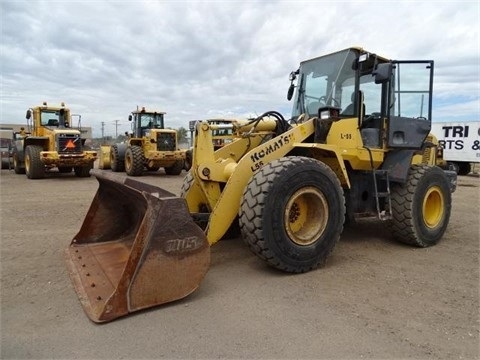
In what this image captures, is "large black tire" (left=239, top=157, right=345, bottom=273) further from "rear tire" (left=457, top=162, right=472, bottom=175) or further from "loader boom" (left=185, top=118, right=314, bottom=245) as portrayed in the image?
"rear tire" (left=457, top=162, right=472, bottom=175)

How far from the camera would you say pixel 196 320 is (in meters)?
3.09

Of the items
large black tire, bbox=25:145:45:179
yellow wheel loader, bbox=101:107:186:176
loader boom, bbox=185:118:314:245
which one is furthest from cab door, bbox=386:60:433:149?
large black tire, bbox=25:145:45:179

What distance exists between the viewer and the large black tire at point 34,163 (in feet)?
45.1

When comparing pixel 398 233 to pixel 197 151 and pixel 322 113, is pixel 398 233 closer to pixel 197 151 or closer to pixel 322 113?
pixel 322 113

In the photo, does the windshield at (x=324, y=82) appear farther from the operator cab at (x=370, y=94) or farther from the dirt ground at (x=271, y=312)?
the dirt ground at (x=271, y=312)

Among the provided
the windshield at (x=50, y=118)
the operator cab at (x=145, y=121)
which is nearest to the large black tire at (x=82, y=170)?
the windshield at (x=50, y=118)

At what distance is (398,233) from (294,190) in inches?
85.6

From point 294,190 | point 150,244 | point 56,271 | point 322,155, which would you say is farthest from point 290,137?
point 56,271

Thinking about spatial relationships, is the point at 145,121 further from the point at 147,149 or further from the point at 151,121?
the point at 147,149

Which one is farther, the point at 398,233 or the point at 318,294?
the point at 398,233

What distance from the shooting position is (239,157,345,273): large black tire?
149 inches

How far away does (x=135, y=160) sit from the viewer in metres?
14.7

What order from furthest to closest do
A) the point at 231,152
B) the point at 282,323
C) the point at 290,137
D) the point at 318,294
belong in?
the point at 231,152 < the point at 290,137 < the point at 318,294 < the point at 282,323

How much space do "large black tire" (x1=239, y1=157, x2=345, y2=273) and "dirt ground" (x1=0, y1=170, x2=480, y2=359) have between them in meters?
0.23
